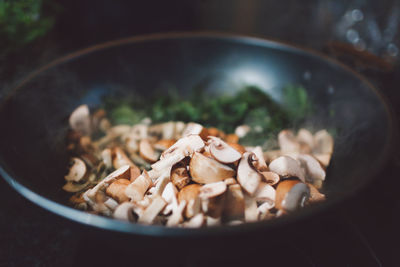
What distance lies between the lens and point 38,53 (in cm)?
111

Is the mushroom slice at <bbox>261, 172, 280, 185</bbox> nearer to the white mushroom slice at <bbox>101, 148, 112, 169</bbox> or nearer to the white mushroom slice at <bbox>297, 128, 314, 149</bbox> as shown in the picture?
the white mushroom slice at <bbox>297, 128, 314, 149</bbox>

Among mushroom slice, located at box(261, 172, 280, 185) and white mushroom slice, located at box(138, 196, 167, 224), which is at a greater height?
mushroom slice, located at box(261, 172, 280, 185)

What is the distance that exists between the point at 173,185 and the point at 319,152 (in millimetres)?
421

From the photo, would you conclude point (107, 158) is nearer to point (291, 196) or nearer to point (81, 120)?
point (81, 120)

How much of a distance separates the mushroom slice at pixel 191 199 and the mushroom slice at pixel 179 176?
3cm

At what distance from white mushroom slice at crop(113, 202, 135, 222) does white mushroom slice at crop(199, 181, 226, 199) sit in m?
0.13

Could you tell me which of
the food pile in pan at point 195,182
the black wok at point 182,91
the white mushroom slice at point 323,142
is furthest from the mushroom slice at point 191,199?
the white mushroom slice at point 323,142

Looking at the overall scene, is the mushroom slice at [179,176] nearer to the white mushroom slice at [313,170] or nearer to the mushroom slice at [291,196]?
the mushroom slice at [291,196]

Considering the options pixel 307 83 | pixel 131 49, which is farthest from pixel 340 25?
pixel 131 49

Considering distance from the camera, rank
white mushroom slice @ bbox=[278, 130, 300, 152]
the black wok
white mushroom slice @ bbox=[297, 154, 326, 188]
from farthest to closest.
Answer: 1. white mushroom slice @ bbox=[278, 130, 300, 152]
2. white mushroom slice @ bbox=[297, 154, 326, 188]
3. the black wok

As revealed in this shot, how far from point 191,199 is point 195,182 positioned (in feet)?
0.23

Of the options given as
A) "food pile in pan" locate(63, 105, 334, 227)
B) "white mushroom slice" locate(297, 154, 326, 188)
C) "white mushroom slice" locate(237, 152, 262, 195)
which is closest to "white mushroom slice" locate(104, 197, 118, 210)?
"food pile in pan" locate(63, 105, 334, 227)

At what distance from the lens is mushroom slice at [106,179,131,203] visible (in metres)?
0.59

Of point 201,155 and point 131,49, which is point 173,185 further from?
point 131,49
